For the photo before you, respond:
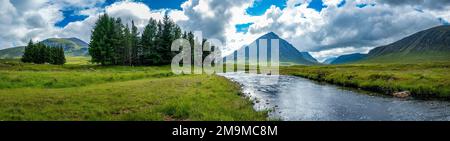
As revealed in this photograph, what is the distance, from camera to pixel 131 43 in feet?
320

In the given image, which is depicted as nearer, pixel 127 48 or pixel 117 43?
pixel 117 43

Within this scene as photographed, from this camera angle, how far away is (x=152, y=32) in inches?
4048

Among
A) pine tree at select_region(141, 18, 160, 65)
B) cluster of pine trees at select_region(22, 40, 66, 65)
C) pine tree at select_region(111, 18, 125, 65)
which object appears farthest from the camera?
cluster of pine trees at select_region(22, 40, 66, 65)

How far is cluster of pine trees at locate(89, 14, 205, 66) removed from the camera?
83.6m

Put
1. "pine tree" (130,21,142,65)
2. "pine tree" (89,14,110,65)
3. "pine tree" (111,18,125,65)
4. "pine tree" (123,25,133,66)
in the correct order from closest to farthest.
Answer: "pine tree" (89,14,110,65), "pine tree" (111,18,125,65), "pine tree" (123,25,133,66), "pine tree" (130,21,142,65)

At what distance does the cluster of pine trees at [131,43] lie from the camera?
83.6 metres

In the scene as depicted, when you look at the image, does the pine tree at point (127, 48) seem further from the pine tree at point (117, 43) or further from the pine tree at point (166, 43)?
the pine tree at point (166, 43)

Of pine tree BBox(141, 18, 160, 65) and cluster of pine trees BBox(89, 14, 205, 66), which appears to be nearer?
cluster of pine trees BBox(89, 14, 205, 66)

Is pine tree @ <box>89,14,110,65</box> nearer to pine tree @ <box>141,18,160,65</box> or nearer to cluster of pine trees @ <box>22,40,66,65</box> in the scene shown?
pine tree @ <box>141,18,160,65</box>

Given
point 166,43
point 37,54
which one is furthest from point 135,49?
point 37,54

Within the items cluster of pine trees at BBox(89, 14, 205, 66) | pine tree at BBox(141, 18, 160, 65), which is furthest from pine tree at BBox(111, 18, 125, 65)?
pine tree at BBox(141, 18, 160, 65)

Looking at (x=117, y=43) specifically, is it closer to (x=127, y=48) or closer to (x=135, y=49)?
(x=127, y=48)
